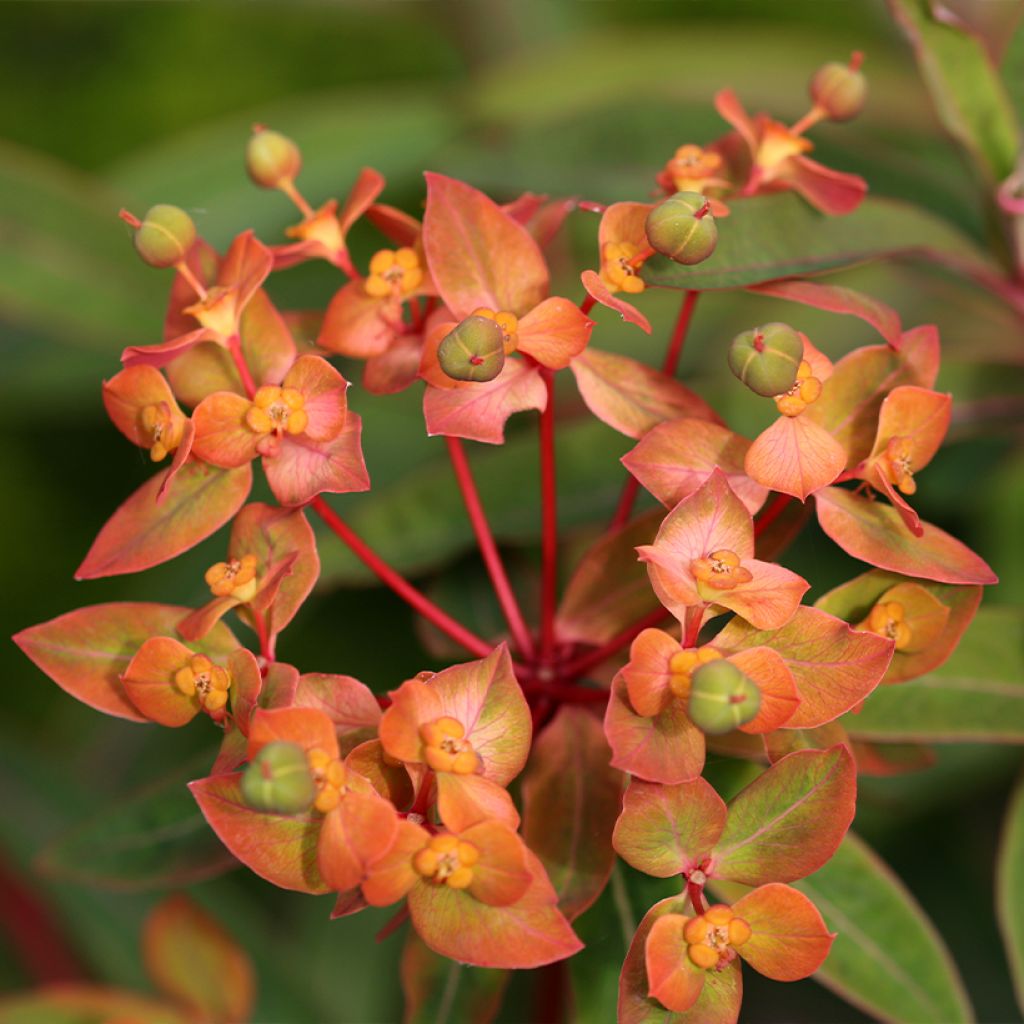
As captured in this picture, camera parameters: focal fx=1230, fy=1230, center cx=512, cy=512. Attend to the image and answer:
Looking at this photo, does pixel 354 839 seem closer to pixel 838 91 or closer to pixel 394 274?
pixel 394 274

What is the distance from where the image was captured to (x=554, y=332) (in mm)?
582

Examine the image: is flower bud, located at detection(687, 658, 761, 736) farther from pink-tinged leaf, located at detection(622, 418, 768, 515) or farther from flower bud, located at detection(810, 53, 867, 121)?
flower bud, located at detection(810, 53, 867, 121)

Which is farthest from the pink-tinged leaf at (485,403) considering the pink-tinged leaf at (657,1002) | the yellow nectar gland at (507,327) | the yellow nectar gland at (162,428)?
the pink-tinged leaf at (657,1002)

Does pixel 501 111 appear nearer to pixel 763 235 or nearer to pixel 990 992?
pixel 763 235

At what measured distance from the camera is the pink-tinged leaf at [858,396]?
0.61m

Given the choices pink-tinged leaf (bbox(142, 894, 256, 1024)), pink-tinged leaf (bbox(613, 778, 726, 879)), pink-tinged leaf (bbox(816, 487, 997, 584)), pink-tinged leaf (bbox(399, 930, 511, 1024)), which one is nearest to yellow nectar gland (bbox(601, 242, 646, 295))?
pink-tinged leaf (bbox(816, 487, 997, 584))

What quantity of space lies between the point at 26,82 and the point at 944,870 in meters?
1.65

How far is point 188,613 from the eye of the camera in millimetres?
620

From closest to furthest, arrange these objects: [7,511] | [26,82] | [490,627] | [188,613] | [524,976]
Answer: [188,613] < [490,627] < [524,976] < [7,511] < [26,82]

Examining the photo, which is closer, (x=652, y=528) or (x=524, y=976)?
(x=652, y=528)

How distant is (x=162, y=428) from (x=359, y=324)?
130 mm

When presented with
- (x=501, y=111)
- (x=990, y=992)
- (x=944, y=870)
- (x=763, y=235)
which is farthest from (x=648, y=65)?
(x=990, y=992)

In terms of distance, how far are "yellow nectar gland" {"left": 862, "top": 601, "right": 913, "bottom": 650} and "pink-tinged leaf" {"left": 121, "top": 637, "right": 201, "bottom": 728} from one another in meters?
0.32

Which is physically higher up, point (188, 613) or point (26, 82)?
point (188, 613)
